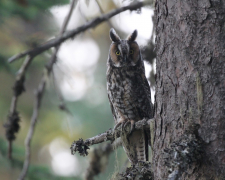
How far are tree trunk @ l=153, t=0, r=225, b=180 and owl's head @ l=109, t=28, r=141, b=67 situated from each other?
1277mm

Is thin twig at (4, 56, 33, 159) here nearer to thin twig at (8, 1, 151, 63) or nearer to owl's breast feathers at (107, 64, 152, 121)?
thin twig at (8, 1, 151, 63)

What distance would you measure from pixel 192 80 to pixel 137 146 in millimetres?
1272

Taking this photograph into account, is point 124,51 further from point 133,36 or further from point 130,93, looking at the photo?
point 130,93

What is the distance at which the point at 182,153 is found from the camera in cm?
126

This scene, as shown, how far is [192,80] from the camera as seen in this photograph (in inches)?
57.3

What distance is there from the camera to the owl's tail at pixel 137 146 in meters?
2.39

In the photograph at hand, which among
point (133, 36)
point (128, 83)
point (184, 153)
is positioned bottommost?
point (184, 153)

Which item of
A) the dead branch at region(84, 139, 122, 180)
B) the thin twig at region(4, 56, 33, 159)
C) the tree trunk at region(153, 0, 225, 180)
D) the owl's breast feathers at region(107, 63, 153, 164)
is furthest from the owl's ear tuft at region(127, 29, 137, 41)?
the tree trunk at region(153, 0, 225, 180)

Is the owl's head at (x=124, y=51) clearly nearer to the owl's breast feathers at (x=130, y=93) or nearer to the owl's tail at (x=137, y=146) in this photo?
the owl's breast feathers at (x=130, y=93)

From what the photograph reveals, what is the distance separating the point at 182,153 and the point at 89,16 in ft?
6.78

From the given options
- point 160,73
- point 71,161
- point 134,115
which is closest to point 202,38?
point 160,73

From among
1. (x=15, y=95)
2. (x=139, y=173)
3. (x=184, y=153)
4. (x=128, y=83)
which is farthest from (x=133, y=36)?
(x=184, y=153)

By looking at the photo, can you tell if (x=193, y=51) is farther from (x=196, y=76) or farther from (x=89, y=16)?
(x=89, y=16)

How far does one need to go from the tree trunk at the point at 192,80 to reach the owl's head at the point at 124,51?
1.28 meters
